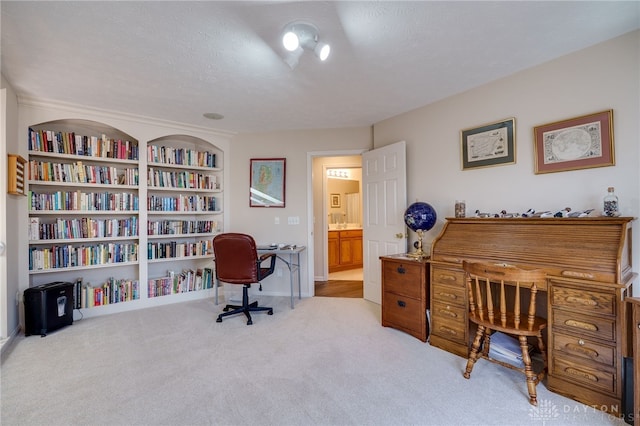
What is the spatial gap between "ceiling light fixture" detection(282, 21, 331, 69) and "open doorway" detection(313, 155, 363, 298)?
2.79m

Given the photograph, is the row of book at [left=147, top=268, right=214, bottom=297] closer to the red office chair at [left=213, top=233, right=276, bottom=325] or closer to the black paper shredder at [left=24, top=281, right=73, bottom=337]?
the black paper shredder at [left=24, top=281, right=73, bottom=337]

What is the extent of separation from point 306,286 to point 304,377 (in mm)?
2165

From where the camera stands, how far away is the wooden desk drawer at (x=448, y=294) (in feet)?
7.89

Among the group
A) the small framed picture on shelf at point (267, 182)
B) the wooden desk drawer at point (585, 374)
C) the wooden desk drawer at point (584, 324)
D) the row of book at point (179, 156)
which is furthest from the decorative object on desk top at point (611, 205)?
the row of book at point (179, 156)

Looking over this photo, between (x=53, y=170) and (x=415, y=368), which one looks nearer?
(x=415, y=368)

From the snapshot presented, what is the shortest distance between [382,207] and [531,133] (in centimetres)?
171

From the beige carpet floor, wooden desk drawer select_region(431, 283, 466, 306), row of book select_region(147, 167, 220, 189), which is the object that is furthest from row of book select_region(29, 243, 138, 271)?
wooden desk drawer select_region(431, 283, 466, 306)

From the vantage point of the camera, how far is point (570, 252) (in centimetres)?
192

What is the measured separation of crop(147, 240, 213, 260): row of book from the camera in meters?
3.80

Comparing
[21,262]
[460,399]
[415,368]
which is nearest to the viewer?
[460,399]

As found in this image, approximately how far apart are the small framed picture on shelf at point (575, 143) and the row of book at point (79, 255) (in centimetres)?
451

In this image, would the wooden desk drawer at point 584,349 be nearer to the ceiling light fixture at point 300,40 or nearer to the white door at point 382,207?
the white door at point 382,207

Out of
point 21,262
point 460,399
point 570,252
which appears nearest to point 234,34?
point 570,252

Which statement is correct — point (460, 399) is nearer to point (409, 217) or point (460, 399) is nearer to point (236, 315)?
point (409, 217)
